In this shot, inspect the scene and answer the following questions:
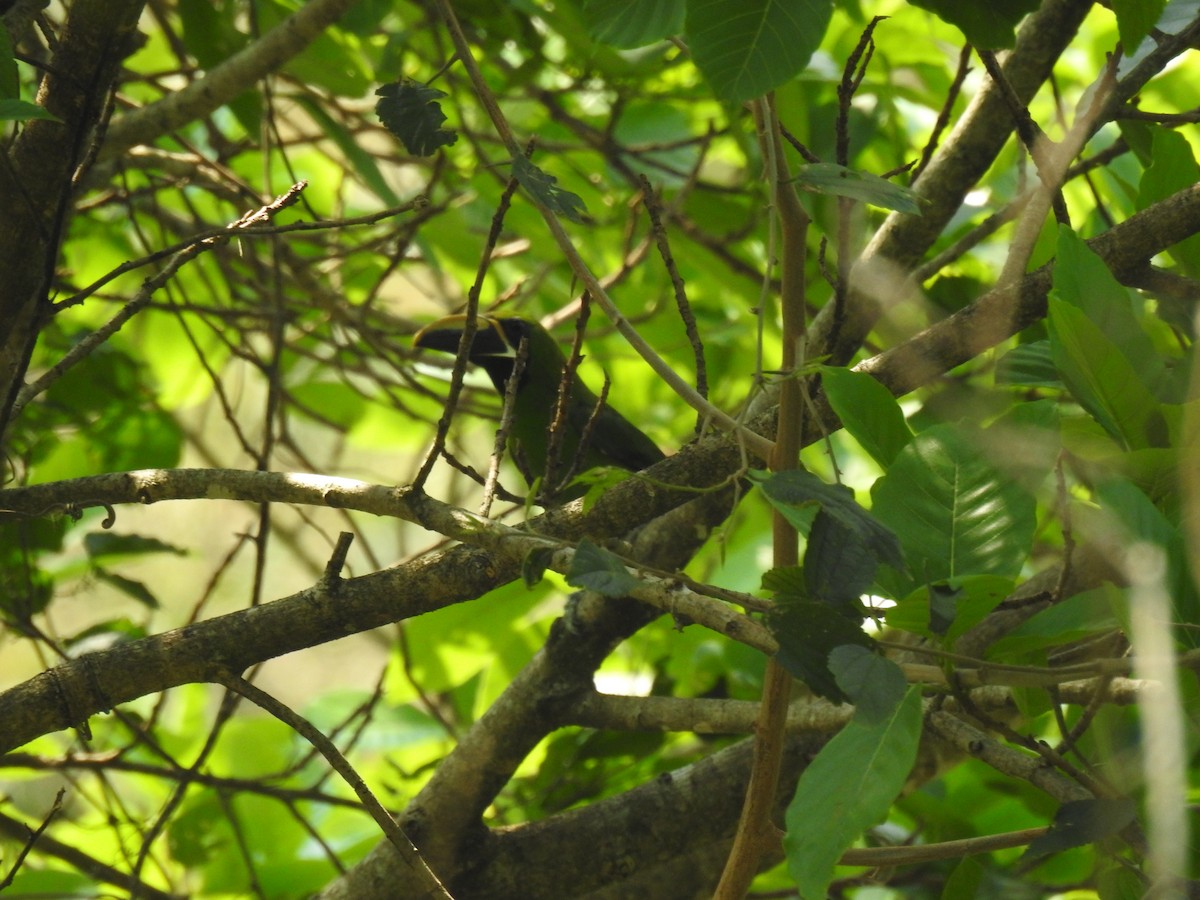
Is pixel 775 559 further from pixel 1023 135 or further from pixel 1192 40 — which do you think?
pixel 1192 40

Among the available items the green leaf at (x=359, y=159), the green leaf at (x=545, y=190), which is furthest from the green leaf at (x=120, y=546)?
the green leaf at (x=545, y=190)

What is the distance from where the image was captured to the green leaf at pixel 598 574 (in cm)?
104

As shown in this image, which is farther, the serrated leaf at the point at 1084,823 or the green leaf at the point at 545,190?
the green leaf at the point at 545,190

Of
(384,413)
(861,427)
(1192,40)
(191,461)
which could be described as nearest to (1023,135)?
(1192,40)

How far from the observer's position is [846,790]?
42.4 inches

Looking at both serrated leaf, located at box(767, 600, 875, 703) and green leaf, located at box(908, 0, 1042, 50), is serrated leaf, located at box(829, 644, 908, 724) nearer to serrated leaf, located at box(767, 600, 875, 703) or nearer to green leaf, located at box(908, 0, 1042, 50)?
serrated leaf, located at box(767, 600, 875, 703)

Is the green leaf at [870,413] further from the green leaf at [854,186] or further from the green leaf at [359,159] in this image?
the green leaf at [359,159]

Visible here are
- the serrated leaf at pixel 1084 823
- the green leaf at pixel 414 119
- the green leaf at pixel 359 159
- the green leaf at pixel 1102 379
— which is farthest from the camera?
the green leaf at pixel 359 159

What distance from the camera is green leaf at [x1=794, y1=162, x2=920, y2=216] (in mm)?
1258

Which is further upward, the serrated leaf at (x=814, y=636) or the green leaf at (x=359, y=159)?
the green leaf at (x=359, y=159)

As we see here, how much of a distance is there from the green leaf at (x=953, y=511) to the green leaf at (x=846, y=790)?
0.19 metres

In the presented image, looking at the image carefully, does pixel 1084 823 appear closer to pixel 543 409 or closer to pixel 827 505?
pixel 827 505

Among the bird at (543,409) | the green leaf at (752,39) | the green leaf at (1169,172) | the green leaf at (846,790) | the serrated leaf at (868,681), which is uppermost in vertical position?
the bird at (543,409)

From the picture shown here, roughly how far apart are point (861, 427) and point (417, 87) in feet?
2.46
